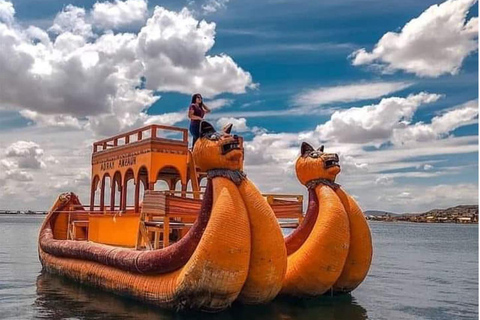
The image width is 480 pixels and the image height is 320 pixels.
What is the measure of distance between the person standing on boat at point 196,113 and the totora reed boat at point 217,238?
1.32m

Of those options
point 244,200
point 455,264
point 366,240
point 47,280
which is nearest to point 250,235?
point 244,200

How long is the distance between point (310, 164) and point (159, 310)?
604 cm

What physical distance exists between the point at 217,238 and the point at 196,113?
4793mm

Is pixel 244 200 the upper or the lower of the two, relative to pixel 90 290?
upper

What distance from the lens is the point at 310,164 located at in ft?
56.9

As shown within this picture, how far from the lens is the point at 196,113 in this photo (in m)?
17.1

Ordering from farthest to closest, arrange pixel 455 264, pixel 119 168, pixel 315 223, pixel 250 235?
pixel 455 264
pixel 119 168
pixel 315 223
pixel 250 235

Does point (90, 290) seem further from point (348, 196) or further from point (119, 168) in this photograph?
point (348, 196)

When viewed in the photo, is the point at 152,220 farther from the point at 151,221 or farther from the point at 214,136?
the point at 214,136

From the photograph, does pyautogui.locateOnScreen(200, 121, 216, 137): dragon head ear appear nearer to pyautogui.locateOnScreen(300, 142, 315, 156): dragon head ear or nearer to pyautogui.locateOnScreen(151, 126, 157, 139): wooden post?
pyautogui.locateOnScreen(300, 142, 315, 156): dragon head ear

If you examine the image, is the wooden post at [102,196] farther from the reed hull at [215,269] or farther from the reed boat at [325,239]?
the reed hull at [215,269]

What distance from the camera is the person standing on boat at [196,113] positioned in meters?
16.7

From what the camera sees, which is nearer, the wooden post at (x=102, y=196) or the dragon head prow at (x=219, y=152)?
the dragon head prow at (x=219, y=152)

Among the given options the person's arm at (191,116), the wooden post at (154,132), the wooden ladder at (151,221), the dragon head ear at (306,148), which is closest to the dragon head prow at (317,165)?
the dragon head ear at (306,148)
